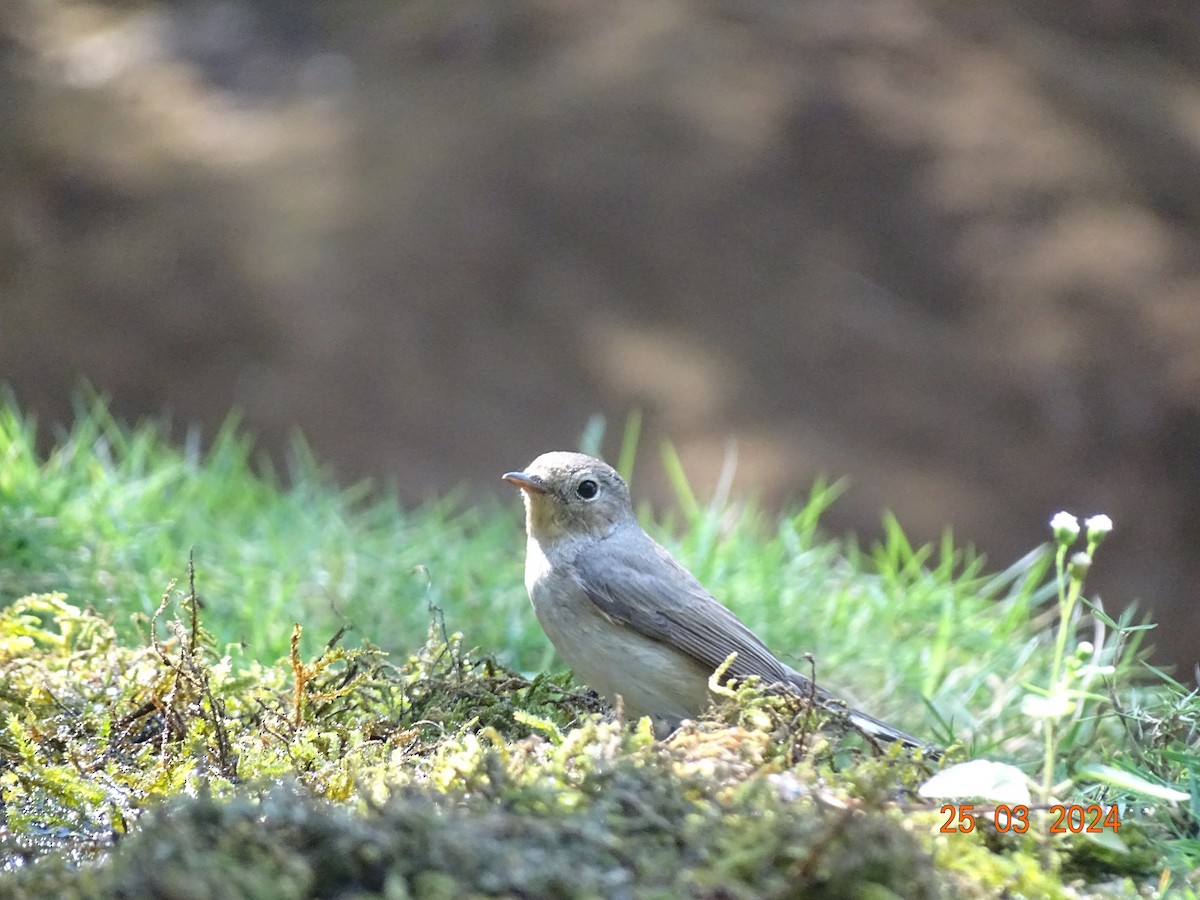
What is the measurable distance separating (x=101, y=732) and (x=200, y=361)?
7.48 metres

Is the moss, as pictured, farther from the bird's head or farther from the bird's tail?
the bird's head

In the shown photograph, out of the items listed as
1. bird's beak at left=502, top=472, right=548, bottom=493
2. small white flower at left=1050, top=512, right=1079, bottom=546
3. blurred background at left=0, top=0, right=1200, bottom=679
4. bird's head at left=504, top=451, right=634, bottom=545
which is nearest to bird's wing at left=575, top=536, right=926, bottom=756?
bird's head at left=504, top=451, right=634, bottom=545

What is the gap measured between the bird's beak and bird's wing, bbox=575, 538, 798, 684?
0.27m

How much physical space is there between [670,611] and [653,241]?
7200 millimetres

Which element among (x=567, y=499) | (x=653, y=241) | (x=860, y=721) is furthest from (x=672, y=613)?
(x=653, y=241)

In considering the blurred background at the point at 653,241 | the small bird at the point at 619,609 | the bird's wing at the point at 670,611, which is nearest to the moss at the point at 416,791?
the small bird at the point at 619,609

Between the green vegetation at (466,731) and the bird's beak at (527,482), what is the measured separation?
58cm

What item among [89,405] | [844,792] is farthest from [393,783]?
[89,405]

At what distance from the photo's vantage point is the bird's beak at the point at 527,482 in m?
3.99

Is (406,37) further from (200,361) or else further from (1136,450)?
(1136,450)

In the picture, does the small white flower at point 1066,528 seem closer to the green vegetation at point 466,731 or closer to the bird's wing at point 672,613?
the green vegetation at point 466,731

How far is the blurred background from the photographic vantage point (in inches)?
374

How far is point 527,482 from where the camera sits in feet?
13.3

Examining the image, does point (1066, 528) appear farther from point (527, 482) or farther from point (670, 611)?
point (527, 482)
